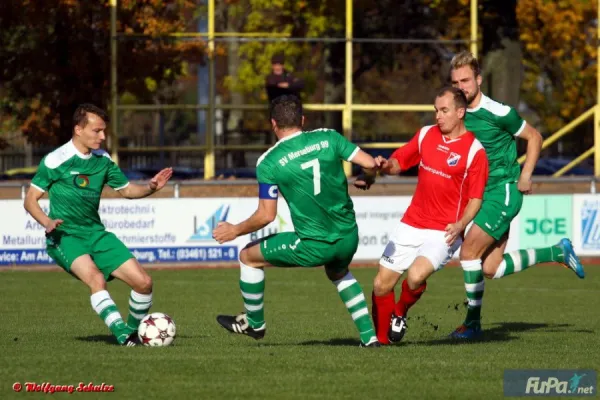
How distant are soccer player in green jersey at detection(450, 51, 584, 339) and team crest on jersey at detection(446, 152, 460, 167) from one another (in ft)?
3.04

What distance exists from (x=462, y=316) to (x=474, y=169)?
3.91 meters

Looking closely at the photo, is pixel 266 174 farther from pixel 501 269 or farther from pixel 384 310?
pixel 501 269

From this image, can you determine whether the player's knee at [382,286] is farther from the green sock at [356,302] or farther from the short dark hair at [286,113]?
the short dark hair at [286,113]

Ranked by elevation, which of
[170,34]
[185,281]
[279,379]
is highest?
[170,34]

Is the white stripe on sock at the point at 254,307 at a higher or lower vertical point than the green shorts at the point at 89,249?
lower

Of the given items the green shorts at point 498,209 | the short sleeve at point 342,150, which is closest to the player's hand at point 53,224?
the short sleeve at point 342,150

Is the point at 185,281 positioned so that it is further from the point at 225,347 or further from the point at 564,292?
the point at 225,347

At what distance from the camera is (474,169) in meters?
9.60

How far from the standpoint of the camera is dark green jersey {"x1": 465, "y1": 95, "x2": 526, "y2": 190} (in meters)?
10.5

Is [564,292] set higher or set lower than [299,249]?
lower

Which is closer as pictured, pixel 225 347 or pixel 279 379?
pixel 279 379

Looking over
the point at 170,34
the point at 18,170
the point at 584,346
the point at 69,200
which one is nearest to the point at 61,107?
the point at 170,34

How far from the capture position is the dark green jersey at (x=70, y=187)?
9836mm

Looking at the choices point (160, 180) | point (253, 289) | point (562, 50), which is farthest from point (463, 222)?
point (562, 50)
